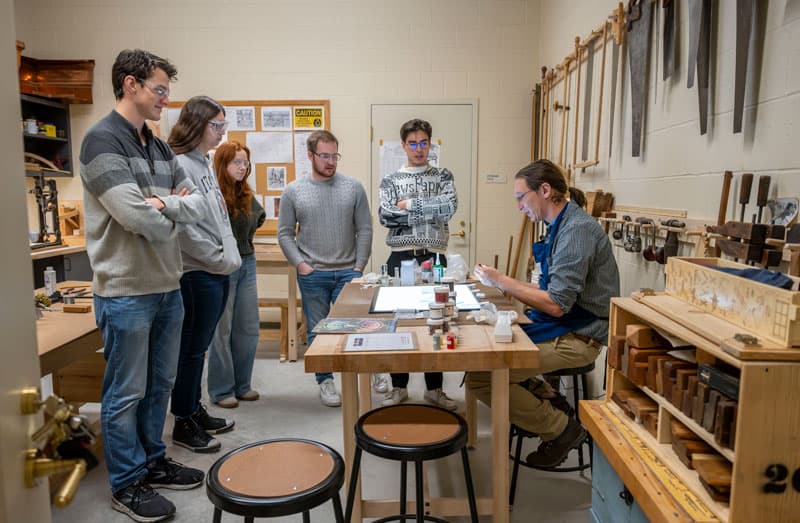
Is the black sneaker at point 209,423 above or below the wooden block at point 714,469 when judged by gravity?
below

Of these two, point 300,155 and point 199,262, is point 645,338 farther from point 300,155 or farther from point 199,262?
point 300,155

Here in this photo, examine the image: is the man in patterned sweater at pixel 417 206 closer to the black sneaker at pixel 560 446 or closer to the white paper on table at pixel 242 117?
the black sneaker at pixel 560 446

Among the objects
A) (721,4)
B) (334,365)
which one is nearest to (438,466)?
(334,365)

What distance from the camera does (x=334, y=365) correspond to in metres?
1.66

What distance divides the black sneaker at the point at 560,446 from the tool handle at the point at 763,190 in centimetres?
109

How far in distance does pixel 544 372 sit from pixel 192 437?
1690 mm

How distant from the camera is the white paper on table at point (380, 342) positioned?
1.69 m

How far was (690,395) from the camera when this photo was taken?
107 centimetres

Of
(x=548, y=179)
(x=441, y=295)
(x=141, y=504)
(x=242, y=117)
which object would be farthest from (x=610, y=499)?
(x=242, y=117)

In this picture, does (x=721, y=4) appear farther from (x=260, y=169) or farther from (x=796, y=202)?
(x=260, y=169)

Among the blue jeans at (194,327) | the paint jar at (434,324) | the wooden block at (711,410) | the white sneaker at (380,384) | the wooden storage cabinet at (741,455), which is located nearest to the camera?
the wooden storage cabinet at (741,455)

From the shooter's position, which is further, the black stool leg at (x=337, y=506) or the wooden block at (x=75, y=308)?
the wooden block at (x=75, y=308)

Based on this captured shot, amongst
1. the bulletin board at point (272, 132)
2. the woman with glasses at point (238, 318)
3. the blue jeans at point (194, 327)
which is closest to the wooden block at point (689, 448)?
the blue jeans at point (194, 327)

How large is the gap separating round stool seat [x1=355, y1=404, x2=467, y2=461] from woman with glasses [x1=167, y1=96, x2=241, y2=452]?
1.15 meters
